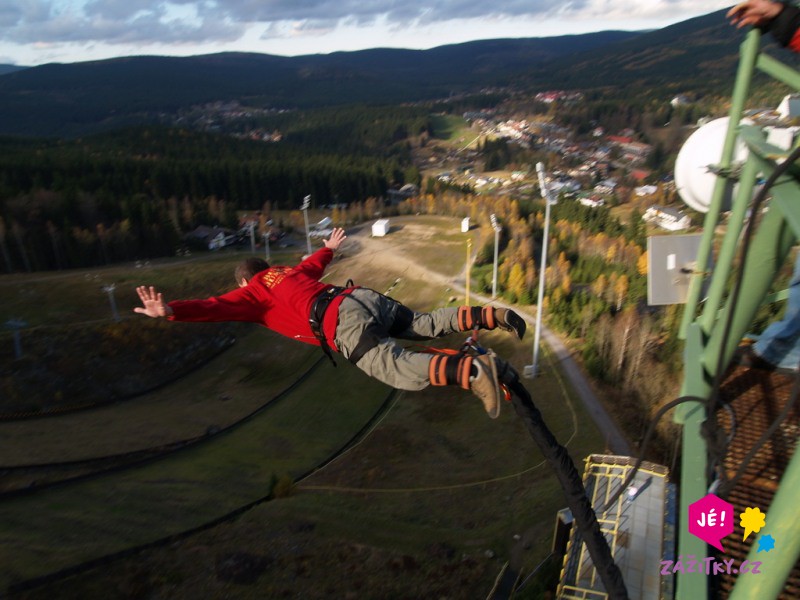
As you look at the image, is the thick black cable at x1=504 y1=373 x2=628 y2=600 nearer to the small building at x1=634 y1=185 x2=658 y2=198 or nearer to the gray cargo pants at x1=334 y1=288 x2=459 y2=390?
the gray cargo pants at x1=334 y1=288 x2=459 y2=390

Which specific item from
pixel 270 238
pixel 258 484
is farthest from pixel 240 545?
pixel 270 238

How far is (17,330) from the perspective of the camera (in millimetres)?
38250

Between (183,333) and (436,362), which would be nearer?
(436,362)

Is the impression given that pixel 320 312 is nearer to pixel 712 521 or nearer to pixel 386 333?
pixel 386 333

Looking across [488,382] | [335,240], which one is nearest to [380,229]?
[335,240]

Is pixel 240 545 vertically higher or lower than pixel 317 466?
higher

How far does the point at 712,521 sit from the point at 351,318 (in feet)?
14.4

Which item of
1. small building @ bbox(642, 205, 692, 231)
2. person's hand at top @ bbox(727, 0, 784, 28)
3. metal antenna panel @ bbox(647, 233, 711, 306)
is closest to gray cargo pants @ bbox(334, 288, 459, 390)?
metal antenna panel @ bbox(647, 233, 711, 306)

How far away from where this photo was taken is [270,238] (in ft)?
218

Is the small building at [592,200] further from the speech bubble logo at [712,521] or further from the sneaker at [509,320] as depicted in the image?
the speech bubble logo at [712,521]

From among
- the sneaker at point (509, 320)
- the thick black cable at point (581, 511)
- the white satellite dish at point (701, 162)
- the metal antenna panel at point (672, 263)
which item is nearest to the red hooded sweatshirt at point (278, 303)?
the sneaker at point (509, 320)

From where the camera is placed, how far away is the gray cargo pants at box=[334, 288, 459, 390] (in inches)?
241

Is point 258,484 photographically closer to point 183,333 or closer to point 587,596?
point 587,596

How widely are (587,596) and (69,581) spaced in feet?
46.5
